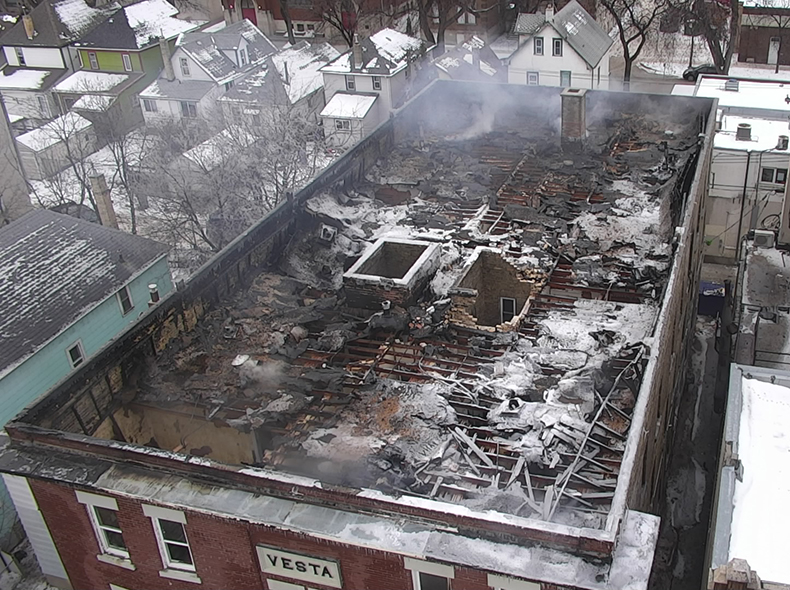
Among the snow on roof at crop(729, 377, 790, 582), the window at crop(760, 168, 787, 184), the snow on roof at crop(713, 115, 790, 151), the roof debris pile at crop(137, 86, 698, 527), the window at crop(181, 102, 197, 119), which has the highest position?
the roof debris pile at crop(137, 86, 698, 527)

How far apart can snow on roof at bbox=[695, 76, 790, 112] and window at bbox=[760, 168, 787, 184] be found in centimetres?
534

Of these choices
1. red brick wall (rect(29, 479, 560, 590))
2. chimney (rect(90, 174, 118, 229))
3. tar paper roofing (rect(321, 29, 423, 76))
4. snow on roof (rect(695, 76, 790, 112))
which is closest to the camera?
red brick wall (rect(29, 479, 560, 590))

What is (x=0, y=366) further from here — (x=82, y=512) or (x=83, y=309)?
(x=82, y=512)

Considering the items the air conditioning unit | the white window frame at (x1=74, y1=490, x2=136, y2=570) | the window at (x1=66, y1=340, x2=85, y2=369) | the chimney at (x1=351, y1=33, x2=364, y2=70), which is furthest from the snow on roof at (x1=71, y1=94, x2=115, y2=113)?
the white window frame at (x1=74, y1=490, x2=136, y2=570)

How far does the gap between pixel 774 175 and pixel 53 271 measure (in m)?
28.5

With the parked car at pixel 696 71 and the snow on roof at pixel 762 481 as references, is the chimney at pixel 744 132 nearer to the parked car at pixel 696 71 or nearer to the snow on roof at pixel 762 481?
the snow on roof at pixel 762 481

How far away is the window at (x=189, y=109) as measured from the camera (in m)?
56.1

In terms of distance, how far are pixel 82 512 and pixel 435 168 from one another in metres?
15.7

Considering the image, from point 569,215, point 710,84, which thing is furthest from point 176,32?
point 569,215

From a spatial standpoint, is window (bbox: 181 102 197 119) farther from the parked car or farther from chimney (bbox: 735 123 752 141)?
chimney (bbox: 735 123 752 141)

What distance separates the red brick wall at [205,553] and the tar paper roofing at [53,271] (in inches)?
375

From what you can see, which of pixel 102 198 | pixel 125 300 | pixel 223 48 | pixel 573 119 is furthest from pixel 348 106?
pixel 573 119

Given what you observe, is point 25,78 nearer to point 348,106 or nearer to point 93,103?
point 93,103

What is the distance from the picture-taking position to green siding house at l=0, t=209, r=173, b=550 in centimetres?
2414
